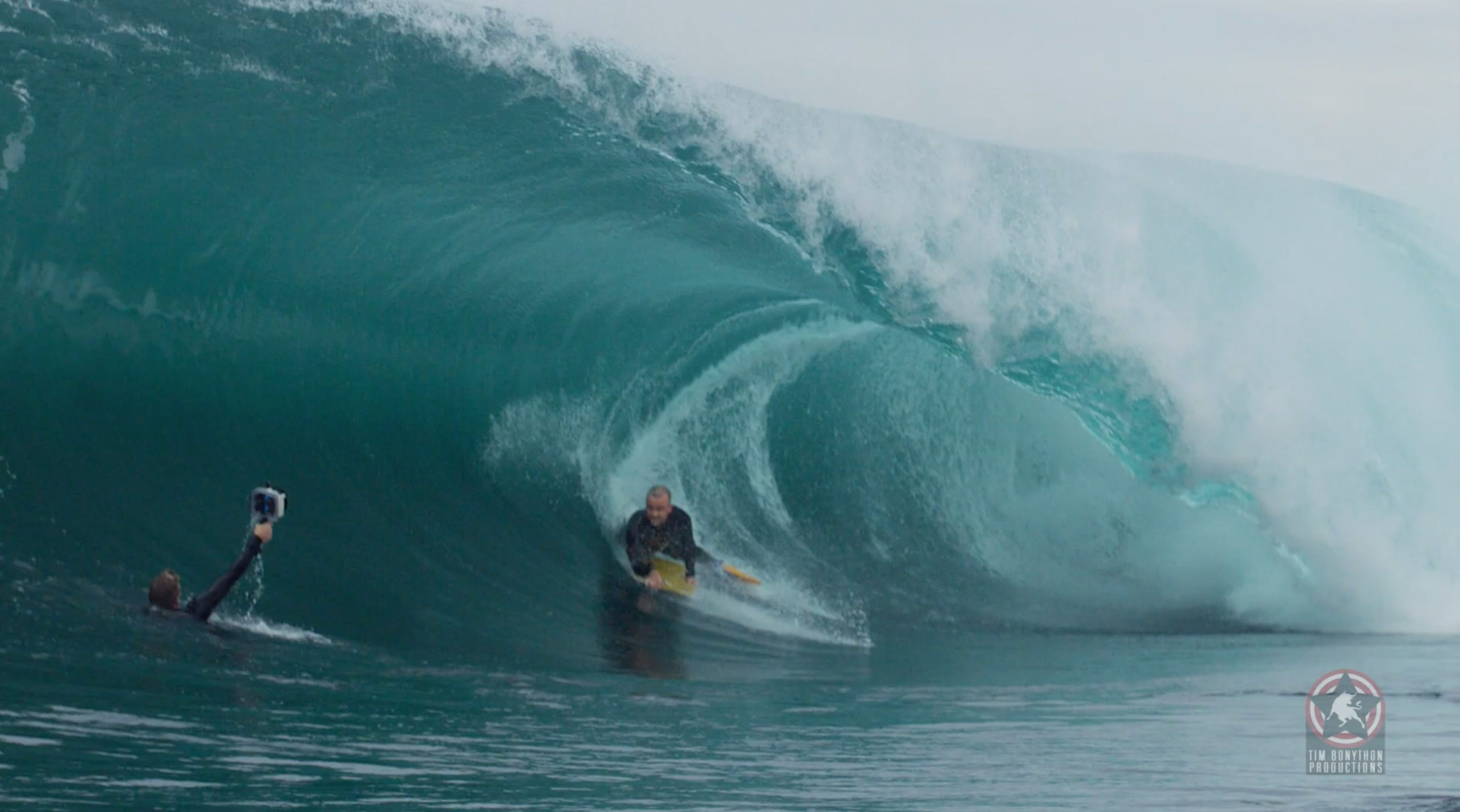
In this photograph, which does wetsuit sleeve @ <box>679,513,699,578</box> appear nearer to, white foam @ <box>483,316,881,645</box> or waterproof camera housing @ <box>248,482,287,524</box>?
white foam @ <box>483,316,881,645</box>

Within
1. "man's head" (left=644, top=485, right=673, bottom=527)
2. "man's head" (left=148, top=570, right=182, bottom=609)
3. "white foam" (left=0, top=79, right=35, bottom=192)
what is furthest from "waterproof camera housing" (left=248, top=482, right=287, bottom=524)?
"white foam" (left=0, top=79, right=35, bottom=192)

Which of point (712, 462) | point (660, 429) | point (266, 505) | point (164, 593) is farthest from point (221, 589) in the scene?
point (712, 462)

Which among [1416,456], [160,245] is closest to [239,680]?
[160,245]

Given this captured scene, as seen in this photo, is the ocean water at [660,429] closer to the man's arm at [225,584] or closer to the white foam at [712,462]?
the white foam at [712,462]

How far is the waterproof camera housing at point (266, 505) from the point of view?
6.47 m

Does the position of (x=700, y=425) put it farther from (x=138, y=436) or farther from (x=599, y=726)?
(x=599, y=726)

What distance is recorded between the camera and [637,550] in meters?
8.26

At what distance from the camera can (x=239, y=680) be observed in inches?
216

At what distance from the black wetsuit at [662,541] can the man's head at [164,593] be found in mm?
2670

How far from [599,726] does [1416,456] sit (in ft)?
30.2

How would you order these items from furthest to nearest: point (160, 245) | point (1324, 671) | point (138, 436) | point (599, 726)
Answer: point (160, 245) → point (138, 436) → point (1324, 671) → point (599, 726)

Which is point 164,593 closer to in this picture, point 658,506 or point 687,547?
point 658,506

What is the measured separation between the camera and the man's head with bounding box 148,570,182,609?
630cm

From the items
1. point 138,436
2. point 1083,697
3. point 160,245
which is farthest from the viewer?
point 160,245
